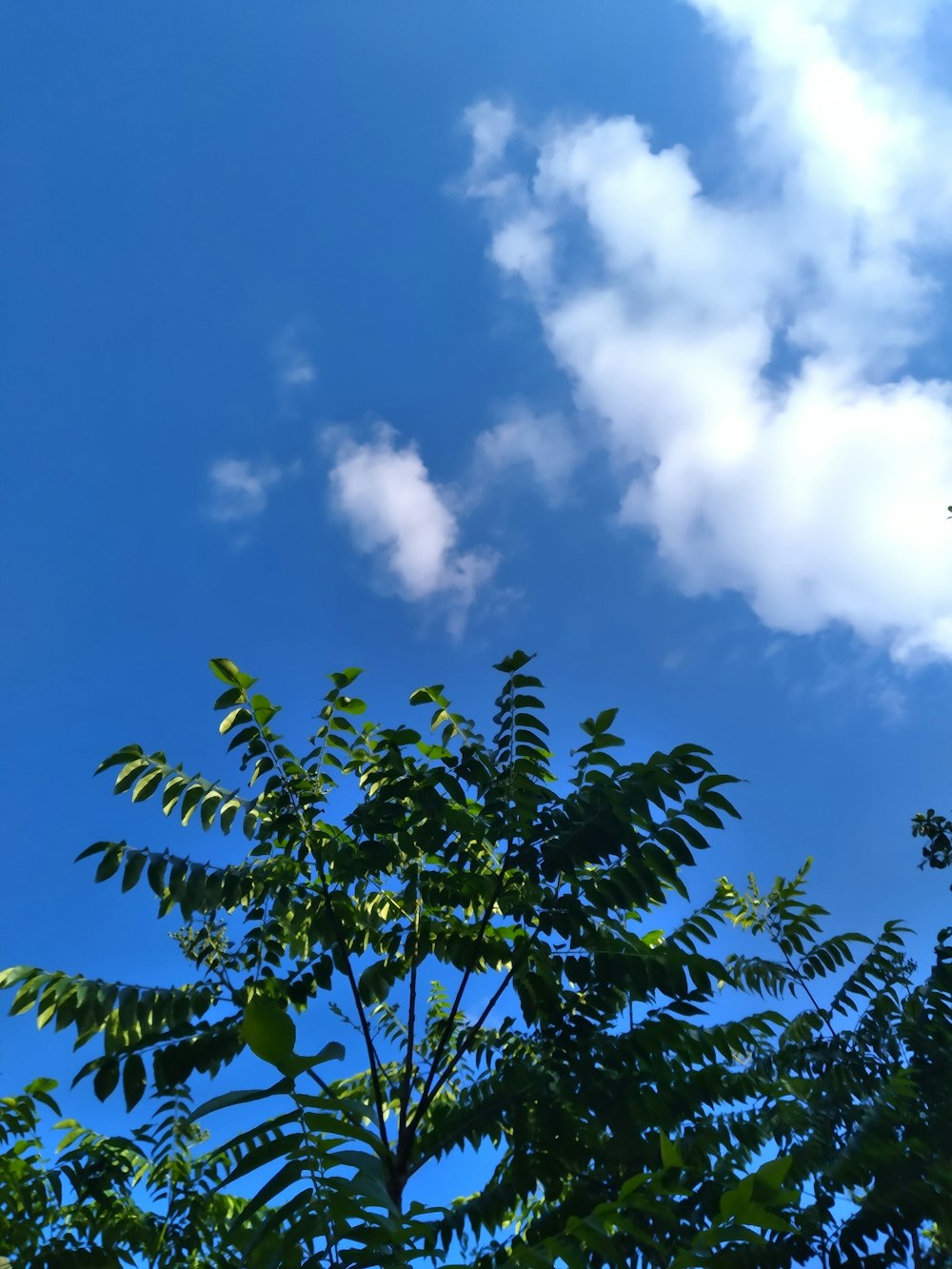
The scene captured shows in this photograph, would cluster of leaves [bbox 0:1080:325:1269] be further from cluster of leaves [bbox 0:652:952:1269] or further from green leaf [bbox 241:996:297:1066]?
green leaf [bbox 241:996:297:1066]

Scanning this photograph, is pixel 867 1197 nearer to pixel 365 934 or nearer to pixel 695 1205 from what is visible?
pixel 695 1205

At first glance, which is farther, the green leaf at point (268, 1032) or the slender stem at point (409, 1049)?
the slender stem at point (409, 1049)

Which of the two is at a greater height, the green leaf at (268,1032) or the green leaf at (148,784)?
the green leaf at (148,784)

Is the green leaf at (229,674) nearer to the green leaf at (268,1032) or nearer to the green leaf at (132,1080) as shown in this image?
the green leaf at (132,1080)

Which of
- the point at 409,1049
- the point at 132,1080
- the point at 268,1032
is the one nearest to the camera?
the point at 268,1032

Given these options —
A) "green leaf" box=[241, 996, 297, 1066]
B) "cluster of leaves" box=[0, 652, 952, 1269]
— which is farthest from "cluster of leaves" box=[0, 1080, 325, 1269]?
"green leaf" box=[241, 996, 297, 1066]

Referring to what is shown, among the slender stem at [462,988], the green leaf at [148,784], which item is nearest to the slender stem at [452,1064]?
the slender stem at [462,988]

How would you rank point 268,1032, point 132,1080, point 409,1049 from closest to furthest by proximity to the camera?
point 268,1032, point 132,1080, point 409,1049

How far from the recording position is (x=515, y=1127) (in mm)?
3637

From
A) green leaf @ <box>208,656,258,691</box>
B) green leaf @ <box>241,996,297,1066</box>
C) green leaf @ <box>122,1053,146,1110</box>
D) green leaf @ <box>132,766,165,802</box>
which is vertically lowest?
green leaf @ <box>241,996,297,1066</box>

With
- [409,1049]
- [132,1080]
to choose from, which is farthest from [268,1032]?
[409,1049]

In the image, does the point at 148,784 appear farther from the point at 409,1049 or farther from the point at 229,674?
the point at 409,1049

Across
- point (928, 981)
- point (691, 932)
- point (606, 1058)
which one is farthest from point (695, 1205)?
point (928, 981)

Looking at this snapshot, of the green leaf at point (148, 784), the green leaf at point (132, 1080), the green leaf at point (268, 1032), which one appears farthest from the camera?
the green leaf at point (148, 784)
